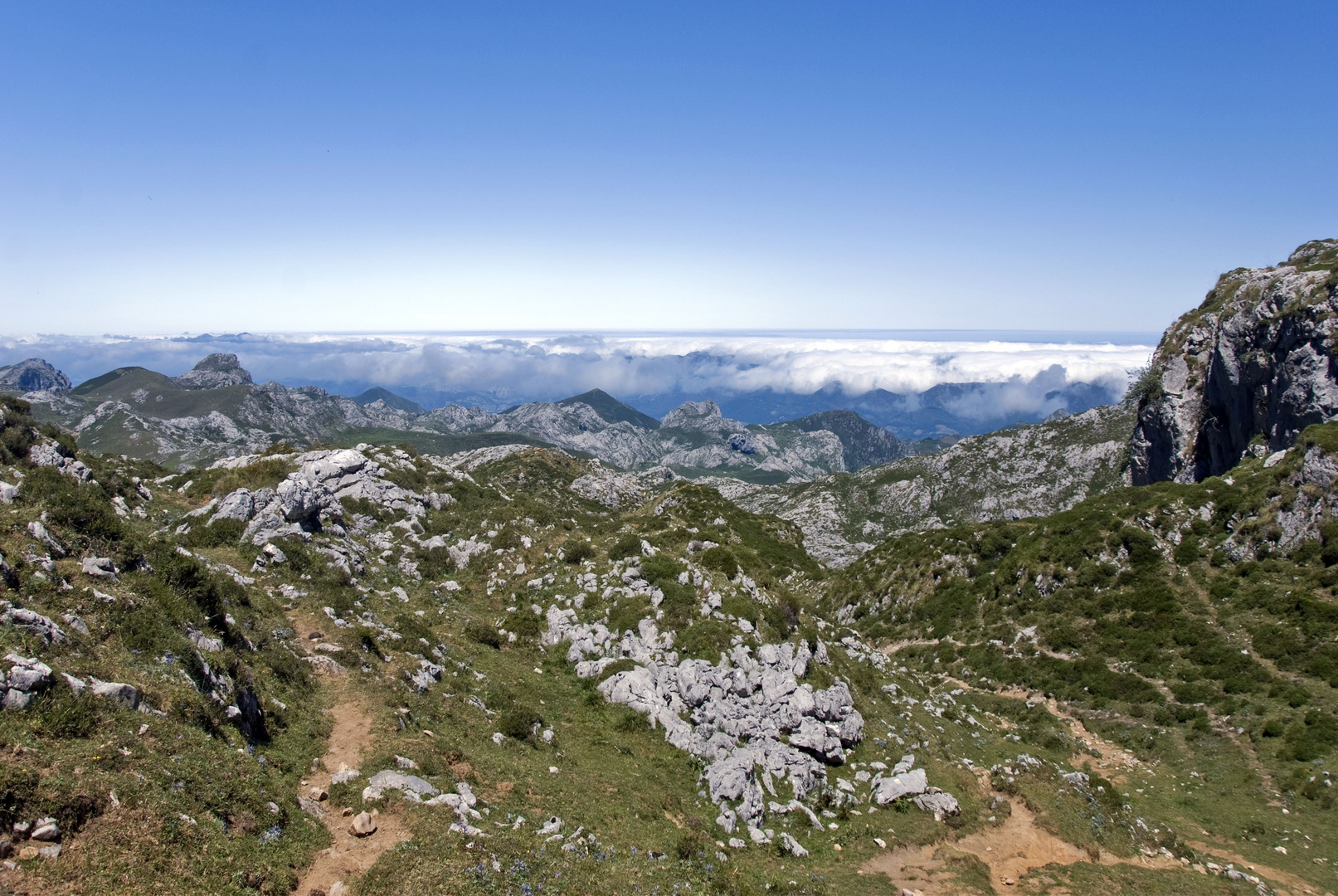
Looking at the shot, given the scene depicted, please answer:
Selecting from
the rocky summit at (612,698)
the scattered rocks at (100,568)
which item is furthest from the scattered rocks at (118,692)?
the scattered rocks at (100,568)

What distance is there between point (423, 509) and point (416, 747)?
36.2m

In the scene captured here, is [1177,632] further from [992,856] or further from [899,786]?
[899,786]

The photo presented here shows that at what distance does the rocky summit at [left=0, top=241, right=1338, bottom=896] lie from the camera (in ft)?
44.5

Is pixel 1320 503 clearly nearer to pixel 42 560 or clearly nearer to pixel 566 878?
pixel 566 878

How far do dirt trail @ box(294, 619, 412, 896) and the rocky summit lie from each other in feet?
0.32

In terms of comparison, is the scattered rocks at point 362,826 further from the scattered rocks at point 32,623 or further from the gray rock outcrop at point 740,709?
the gray rock outcrop at point 740,709

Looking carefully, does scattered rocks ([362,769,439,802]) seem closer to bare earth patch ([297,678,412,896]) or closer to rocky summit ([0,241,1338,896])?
rocky summit ([0,241,1338,896])

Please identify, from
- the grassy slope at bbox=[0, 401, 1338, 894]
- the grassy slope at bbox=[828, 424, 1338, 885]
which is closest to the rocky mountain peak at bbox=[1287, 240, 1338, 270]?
the grassy slope at bbox=[828, 424, 1338, 885]

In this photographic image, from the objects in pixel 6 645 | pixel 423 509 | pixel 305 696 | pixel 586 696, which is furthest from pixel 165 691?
pixel 423 509

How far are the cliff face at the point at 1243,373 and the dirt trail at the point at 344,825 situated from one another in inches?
4481

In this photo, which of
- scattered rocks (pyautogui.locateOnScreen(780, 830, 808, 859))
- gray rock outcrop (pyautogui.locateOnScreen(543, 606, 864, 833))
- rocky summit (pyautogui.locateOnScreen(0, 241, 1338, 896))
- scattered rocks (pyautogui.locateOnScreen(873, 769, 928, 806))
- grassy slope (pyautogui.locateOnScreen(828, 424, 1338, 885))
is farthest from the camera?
grassy slope (pyautogui.locateOnScreen(828, 424, 1338, 885))

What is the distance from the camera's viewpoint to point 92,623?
53.3ft

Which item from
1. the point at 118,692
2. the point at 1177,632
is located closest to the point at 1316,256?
the point at 1177,632

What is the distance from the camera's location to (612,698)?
2839 cm
